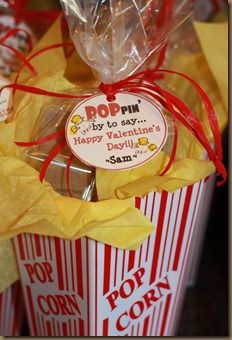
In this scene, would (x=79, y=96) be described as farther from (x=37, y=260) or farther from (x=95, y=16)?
(x=37, y=260)

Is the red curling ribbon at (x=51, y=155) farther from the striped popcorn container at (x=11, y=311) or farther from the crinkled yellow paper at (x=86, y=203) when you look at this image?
the striped popcorn container at (x=11, y=311)

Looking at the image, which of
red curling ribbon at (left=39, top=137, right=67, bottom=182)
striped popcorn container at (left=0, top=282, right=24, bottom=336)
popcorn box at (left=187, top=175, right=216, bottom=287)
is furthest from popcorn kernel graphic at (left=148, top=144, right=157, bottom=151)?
striped popcorn container at (left=0, top=282, right=24, bottom=336)

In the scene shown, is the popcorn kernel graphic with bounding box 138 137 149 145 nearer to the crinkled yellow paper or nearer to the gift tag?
the crinkled yellow paper

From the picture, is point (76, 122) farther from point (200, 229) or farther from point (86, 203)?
point (200, 229)

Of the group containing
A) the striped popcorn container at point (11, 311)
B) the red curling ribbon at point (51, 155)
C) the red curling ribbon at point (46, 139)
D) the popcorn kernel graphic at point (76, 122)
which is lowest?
the striped popcorn container at point (11, 311)

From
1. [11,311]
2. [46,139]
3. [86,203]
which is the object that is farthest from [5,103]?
[11,311]

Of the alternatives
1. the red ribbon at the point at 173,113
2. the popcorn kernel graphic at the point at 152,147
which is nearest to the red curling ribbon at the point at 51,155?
the red ribbon at the point at 173,113
